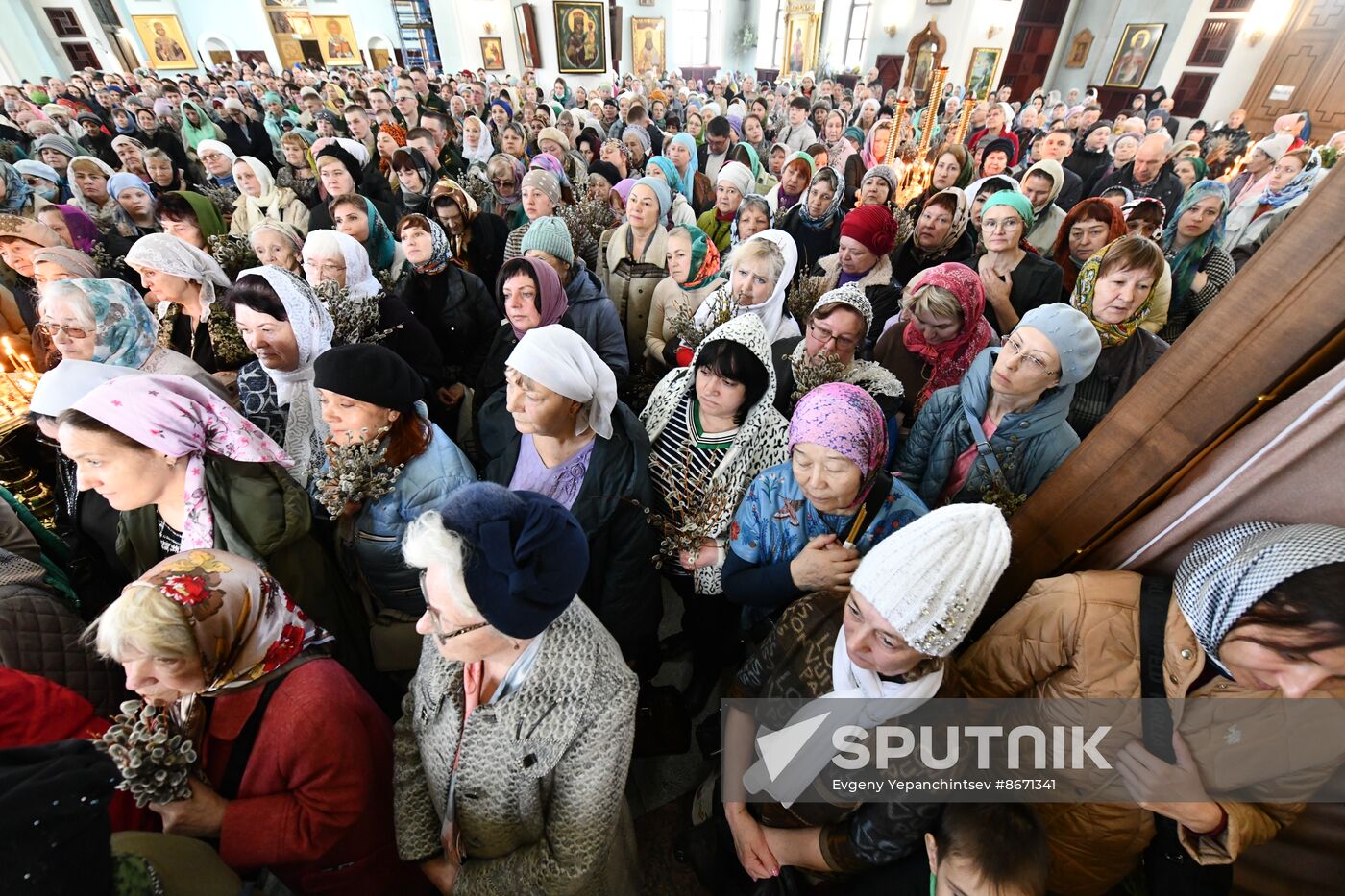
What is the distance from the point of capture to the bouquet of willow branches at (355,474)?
89.6 inches

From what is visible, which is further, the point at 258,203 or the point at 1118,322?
the point at 258,203

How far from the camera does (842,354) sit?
313 centimetres

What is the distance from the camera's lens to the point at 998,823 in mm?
1339

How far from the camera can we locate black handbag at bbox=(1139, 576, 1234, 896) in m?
1.51

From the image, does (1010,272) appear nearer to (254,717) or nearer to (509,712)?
(509,712)

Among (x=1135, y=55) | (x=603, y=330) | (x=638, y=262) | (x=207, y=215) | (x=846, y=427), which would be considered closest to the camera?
(x=846, y=427)

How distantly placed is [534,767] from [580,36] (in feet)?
93.2

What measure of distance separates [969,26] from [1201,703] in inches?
889

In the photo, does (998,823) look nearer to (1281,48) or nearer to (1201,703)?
(1201,703)

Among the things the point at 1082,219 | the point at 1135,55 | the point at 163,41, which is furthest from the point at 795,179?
the point at 163,41

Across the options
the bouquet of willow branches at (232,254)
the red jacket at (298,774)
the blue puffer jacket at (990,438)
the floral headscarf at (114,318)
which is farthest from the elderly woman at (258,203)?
the blue puffer jacket at (990,438)

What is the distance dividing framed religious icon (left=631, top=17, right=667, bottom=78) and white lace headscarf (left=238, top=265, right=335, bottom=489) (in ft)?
101

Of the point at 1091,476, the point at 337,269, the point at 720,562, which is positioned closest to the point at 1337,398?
the point at 1091,476

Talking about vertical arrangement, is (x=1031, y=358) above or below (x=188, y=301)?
above
